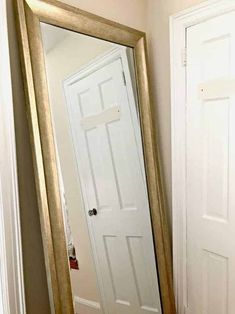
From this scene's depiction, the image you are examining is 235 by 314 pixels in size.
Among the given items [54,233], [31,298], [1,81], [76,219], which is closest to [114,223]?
[76,219]

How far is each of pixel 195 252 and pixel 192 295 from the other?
25cm

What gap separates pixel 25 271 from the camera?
1401mm

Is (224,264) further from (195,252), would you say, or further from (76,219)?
(76,219)

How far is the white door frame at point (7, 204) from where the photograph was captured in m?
1.25

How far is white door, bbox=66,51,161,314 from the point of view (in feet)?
5.25

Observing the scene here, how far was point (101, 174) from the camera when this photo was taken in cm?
166

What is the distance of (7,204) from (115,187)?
2.06ft

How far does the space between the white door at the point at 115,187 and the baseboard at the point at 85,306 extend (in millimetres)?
63

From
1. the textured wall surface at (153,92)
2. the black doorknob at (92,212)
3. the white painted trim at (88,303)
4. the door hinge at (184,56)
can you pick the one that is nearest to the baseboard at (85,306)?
the white painted trim at (88,303)

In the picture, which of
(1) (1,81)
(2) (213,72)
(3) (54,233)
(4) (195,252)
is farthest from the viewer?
(4) (195,252)

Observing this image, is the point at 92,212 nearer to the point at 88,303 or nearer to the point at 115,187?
the point at 115,187

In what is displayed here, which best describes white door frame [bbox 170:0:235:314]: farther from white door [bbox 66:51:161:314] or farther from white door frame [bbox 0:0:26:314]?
white door frame [bbox 0:0:26:314]

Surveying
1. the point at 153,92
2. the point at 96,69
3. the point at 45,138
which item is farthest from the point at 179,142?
the point at 45,138

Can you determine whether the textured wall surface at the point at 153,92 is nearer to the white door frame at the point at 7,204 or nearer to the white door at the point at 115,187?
the white door frame at the point at 7,204
